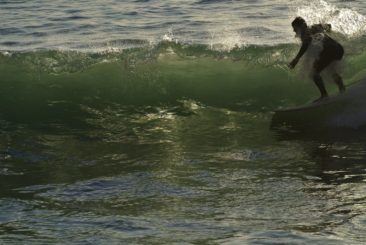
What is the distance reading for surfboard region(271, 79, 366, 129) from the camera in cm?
1008

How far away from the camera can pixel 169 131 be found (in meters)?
10.5

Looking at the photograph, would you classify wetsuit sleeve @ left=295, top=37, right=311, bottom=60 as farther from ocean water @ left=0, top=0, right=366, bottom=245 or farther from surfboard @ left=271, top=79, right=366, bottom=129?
surfboard @ left=271, top=79, right=366, bottom=129

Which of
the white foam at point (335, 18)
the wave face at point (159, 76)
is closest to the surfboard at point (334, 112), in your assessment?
the wave face at point (159, 76)

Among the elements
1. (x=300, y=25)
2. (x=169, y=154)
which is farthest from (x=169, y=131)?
(x=300, y=25)

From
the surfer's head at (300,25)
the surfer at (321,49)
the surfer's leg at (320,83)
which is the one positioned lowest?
the surfer's leg at (320,83)

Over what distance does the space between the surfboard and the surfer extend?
0.22m

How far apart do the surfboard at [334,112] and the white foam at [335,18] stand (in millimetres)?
2497

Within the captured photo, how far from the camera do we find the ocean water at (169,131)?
247 inches

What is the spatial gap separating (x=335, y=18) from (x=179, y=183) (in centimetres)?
686

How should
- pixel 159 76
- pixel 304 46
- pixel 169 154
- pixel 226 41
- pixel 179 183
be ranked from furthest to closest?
pixel 226 41 < pixel 159 76 < pixel 304 46 < pixel 169 154 < pixel 179 183

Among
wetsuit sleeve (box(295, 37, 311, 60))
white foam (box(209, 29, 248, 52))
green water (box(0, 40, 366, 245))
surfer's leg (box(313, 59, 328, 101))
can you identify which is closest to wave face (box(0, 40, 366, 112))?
green water (box(0, 40, 366, 245))

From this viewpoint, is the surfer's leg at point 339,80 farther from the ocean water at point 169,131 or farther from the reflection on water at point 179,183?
the reflection on water at point 179,183

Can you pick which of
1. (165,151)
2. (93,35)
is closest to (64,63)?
(93,35)

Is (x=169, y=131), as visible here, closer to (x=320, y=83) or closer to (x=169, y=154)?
(x=169, y=154)
